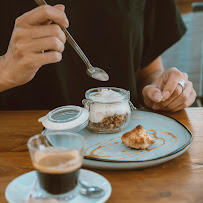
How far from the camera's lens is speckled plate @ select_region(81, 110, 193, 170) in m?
0.77

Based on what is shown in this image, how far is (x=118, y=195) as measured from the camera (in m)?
0.67

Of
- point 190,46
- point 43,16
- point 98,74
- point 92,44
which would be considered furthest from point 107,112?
point 190,46

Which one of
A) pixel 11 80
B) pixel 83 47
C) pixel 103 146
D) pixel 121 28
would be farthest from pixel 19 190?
pixel 121 28

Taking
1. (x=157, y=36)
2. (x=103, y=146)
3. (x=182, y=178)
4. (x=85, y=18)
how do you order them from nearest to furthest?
1. (x=182, y=178)
2. (x=103, y=146)
3. (x=85, y=18)
4. (x=157, y=36)

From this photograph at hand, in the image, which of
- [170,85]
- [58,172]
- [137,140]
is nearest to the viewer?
[58,172]

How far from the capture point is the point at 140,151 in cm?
87

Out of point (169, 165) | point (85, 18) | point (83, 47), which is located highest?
point (85, 18)

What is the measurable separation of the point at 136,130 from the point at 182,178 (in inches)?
8.7

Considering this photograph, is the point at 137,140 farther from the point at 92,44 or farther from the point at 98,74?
the point at 92,44

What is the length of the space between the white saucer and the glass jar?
315 mm

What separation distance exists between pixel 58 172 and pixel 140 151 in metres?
0.33

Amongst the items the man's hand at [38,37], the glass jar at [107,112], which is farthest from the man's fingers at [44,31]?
the glass jar at [107,112]

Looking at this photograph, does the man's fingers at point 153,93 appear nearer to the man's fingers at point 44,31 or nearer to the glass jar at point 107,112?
the glass jar at point 107,112

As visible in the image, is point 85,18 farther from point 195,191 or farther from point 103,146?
point 195,191
